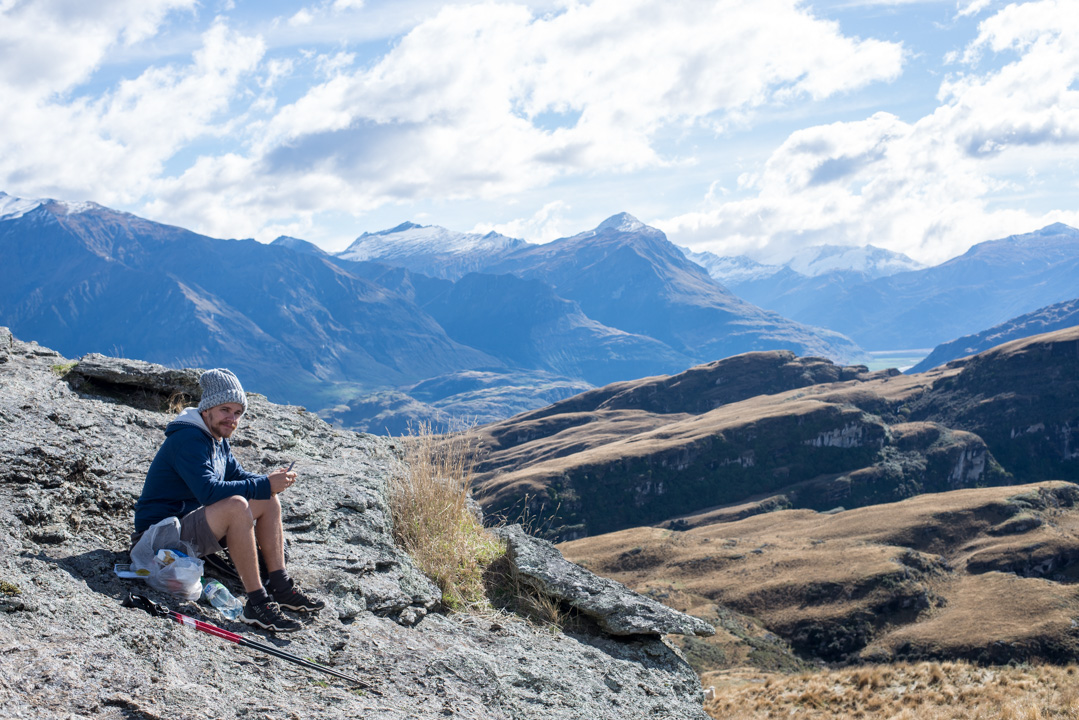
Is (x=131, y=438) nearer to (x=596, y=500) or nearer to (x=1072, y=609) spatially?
(x=1072, y=609)

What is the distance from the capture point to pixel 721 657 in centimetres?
6006

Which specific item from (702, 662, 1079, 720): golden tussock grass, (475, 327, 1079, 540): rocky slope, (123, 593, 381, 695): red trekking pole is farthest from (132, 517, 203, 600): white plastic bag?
(475, 327, 1079, 540): rocky slope

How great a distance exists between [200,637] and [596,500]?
15849 centimetres

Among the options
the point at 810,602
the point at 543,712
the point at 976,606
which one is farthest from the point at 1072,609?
the point at 543,712

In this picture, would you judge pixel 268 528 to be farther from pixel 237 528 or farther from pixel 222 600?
pixel 222 600

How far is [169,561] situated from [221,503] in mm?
522

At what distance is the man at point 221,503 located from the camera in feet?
17.8

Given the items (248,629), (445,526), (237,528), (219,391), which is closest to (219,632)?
(248,629)

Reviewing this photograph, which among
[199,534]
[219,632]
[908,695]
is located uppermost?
[199,534]

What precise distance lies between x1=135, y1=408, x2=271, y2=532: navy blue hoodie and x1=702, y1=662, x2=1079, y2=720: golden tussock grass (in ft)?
30.4

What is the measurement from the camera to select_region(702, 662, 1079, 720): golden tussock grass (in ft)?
42.6

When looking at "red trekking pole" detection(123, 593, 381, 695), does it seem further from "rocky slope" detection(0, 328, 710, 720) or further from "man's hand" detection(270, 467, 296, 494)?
"man's hand" detection(270, 467, 296, 494)

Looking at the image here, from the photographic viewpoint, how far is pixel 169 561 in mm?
5195

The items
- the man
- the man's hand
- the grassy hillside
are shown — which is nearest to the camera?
the man
